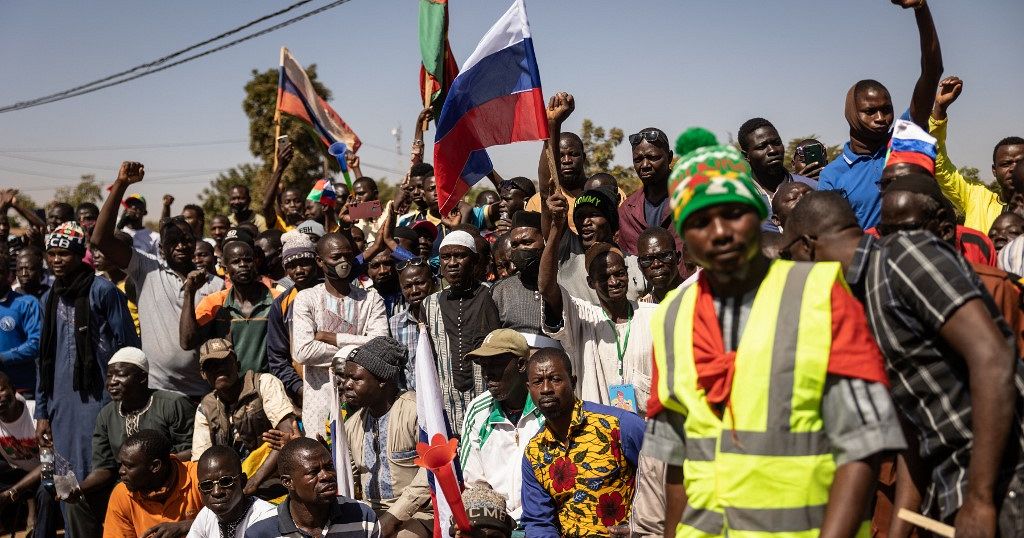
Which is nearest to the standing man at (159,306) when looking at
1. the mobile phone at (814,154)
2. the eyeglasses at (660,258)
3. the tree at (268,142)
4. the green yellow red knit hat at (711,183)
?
the eyeglasses at (660,258)

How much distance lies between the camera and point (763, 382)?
2584 millimetres

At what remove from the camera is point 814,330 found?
2545 mm

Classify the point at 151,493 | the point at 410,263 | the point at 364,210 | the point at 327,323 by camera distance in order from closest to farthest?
the point at 151,493 → the point at 327,323 → the point at 410,263 → the point at 364,210

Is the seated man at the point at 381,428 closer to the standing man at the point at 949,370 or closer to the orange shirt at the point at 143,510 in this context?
the orange shirt at the point at 143,510

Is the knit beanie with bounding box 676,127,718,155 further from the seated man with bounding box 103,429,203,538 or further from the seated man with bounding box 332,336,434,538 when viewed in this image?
the seated man with bounding box 103,429,203,538

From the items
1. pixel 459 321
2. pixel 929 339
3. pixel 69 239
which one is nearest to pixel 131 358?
pixel 69 239

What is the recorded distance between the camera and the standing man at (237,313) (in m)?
8.05

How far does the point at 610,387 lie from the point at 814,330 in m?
3.69

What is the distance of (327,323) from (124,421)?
65.5 inches

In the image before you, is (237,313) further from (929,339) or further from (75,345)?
(929,339)

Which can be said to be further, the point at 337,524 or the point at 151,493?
the point at 151,493

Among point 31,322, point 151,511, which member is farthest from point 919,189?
point 31,322

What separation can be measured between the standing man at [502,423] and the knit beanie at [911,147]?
2.31 meters

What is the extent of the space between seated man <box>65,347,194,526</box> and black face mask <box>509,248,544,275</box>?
9.24 feet
